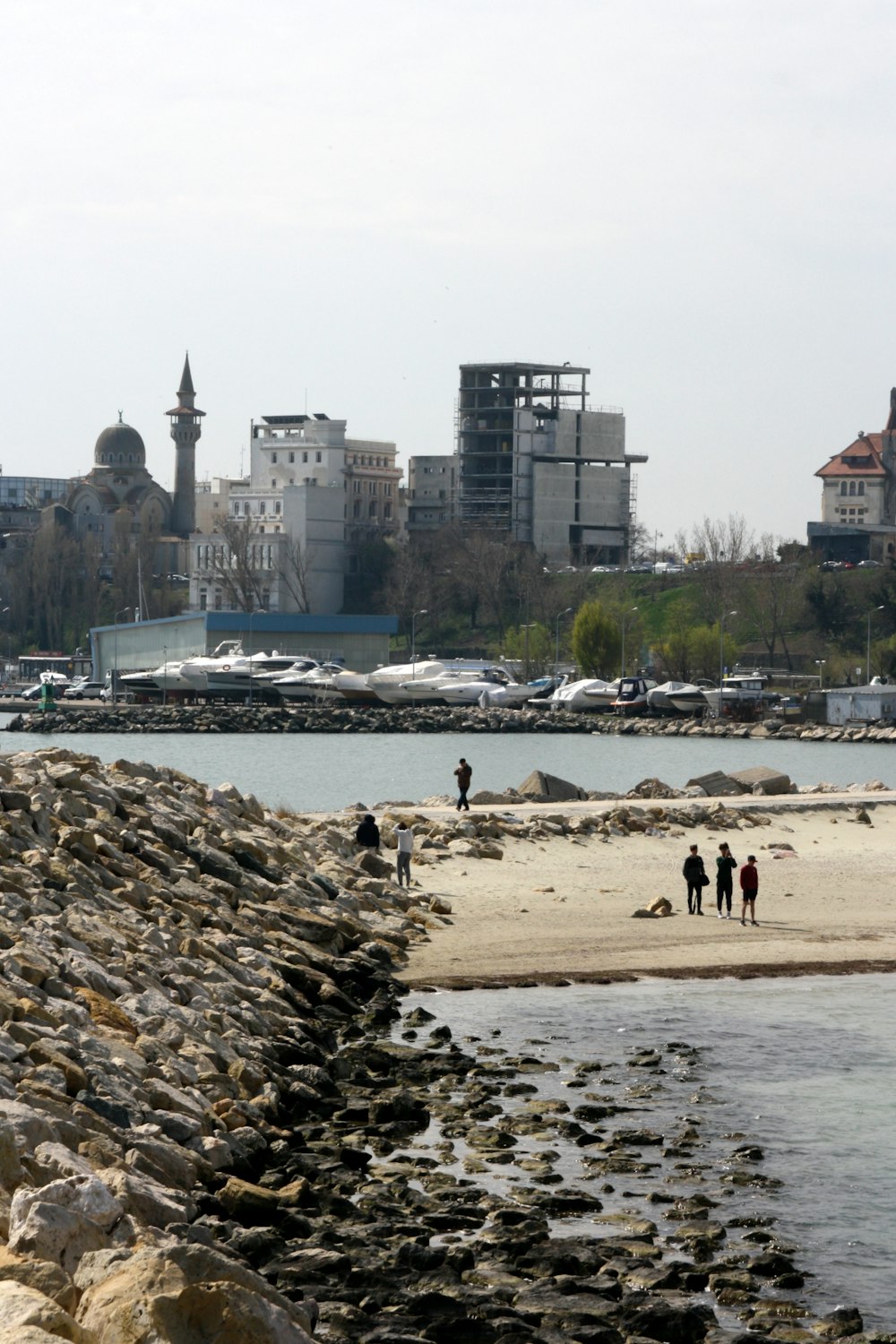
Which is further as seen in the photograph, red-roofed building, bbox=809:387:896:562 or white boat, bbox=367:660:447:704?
red-roofed building, bbox=809:387:896:562

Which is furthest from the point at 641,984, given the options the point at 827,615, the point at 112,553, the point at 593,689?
the point at 112,553

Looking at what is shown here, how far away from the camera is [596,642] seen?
108 m

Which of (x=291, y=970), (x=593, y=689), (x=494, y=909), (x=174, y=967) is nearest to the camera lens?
(x=174, y=967)

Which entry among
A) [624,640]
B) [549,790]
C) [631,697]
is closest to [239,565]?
[624,640]

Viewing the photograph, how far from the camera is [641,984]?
20.3 meters

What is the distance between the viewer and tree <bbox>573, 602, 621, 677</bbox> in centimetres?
10825

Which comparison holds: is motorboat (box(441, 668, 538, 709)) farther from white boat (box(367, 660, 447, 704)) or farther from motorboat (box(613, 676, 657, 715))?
motorboat (box(613, 676, 657, 715))

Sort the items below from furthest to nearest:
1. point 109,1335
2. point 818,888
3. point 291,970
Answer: point 818,888
point 291,970
point 109,1335

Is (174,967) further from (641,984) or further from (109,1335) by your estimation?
(109,1335)

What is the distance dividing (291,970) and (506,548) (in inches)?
4498

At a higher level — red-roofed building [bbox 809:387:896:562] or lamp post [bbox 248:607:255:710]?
red-roofed building [bbox 809:387:896:562]

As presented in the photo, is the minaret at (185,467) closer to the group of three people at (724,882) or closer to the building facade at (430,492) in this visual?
the building facade at (430,492)

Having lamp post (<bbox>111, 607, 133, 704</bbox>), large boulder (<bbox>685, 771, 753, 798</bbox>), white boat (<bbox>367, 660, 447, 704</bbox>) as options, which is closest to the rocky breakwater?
large boulder (<bbox>685, 771, 753, 798</bbox>)

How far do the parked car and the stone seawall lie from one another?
14.0m
